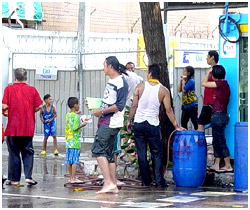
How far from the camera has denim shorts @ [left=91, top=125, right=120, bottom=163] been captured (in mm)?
9211

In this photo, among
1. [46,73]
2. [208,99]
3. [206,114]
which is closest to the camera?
[208,99]

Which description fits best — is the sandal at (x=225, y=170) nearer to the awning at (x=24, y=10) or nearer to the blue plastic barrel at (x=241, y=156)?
the blue plastic barrel at (x=241, y=156)

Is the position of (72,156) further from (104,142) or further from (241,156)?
(241,156)

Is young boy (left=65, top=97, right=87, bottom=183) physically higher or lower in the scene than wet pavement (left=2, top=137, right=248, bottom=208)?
higher

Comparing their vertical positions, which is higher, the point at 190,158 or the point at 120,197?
the point at 190,158

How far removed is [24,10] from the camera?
28.3 meters

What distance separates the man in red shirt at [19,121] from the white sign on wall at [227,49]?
3343 mm

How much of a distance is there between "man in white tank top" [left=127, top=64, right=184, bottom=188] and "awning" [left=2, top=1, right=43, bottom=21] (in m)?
18.1

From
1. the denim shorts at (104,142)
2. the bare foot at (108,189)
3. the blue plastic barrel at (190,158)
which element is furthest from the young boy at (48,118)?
the bare foot at (108,189)

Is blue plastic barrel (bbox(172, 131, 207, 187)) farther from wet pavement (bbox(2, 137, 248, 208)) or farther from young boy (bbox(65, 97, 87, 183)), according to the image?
young boy (bbox(65, 97, 87, 183))

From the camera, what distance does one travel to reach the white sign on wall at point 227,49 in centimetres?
1145

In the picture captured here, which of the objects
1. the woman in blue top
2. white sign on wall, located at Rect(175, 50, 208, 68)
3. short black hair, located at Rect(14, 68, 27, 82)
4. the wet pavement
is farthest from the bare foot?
white sign on wall, located at Rect(175, 50, 208, 68)

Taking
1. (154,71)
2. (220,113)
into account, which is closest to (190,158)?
(220,113)

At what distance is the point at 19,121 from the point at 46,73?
793 centimetres
